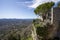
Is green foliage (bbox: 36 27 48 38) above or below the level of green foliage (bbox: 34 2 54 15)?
below

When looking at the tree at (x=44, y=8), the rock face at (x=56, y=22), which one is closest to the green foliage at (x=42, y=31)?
the rock face at (x=56, y=22)

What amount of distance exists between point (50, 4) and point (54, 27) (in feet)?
14.2

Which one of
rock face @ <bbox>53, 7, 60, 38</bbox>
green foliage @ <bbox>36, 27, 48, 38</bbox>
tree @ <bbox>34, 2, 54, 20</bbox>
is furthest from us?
tree @ <bbox>34, 2, 54, 20</bbox>

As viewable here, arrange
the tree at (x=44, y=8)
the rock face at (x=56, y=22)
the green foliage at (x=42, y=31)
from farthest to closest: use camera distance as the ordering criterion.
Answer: the tree at (x=44, y=8), the rock face at (x=56, y=22), the green foliage at (x=42, y=31)

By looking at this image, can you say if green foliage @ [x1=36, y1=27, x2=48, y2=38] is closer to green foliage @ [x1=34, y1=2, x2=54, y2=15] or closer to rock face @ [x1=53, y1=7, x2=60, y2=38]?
rock face @ [x1=53, y1=7, x2=60, y2=38]

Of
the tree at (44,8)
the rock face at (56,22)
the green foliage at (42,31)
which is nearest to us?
the green foliage at (42,31)

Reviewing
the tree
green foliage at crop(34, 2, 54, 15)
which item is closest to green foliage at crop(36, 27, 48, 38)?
the tree

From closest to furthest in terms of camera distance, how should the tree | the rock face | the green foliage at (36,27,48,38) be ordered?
1. the green foliage at (36,27,48,38)
2. the rock face
3. the tree

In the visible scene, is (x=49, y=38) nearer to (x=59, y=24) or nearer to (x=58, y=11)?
(x=59, y=24)

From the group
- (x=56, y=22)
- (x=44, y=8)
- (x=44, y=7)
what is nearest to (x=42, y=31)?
(x=56, y=22)

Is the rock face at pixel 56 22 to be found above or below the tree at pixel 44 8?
below

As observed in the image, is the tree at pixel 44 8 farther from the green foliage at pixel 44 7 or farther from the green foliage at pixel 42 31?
the green foliage at pixel 42 31

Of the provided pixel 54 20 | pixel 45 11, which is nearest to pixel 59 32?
pixel 54 20

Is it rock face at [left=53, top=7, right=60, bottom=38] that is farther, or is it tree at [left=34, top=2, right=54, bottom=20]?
tree at [left=34, top=2, right=54, bottom=20]
